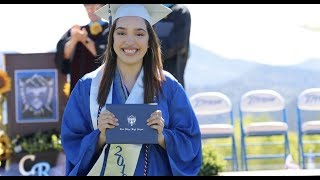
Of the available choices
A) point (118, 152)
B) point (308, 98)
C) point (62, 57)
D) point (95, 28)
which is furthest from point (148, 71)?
point (308, 98)

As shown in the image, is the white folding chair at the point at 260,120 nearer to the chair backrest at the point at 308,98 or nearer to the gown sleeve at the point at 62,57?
the chair backrest at the point at 308,98

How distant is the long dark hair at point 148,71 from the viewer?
3.78 meters

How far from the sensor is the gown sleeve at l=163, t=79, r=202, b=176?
3.78m

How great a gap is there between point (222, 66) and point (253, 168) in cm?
86

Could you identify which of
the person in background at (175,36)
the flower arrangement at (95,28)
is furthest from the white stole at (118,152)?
Answer: the flower arrangement at (95,28)

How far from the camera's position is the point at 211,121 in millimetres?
6777

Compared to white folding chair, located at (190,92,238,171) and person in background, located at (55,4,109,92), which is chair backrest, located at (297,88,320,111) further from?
person in background, located at (55,4,109,92)

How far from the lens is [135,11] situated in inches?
151

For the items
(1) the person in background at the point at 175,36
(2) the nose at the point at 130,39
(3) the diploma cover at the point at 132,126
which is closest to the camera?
(3) the diploma cover at the point at 132,126

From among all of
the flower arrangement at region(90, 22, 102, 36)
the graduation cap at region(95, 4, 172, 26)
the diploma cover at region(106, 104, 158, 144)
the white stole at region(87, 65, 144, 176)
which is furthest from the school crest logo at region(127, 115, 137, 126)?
the flower arrangement at region(90, 22, 102, 36)

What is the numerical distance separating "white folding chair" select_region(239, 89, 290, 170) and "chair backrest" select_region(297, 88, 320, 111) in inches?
5.4
